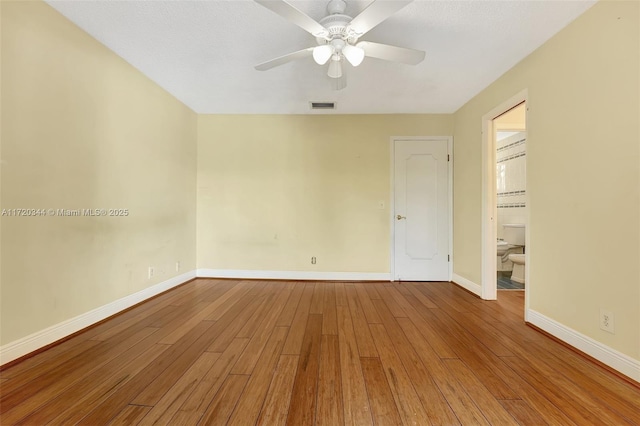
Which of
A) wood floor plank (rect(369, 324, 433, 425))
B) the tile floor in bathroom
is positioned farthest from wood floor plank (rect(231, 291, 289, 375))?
the tile floor in bathroom

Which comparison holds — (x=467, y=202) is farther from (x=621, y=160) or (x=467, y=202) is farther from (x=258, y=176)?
(x=258, y=176)

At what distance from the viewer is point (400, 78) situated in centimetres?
265

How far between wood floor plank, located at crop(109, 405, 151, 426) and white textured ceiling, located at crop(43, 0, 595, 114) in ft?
8.11

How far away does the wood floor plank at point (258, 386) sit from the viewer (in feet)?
3.87

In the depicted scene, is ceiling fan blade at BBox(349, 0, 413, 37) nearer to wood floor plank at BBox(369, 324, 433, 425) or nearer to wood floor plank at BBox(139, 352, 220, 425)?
wood floor plank at BBox(369, 324, 433, 425)

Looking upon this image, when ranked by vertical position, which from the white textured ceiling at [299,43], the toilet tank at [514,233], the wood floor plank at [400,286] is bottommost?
the wood floor plank at [400,286]

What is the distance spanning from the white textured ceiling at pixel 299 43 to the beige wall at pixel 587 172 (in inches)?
10.6

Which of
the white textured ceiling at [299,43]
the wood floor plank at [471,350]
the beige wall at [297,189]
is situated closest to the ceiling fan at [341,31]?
the white textured ceiling at [299,43]

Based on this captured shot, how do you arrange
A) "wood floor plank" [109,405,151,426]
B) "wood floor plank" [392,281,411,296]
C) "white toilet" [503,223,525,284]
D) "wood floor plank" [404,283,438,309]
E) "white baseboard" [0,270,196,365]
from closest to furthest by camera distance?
"wood floor plank" [109,405,151,426], "white baseboard" [0,270,196,365], "wood floor plank" [404,283,438,309], "wood floor plank" [392,281,411,296], "white toilet" [503,223,525,284]

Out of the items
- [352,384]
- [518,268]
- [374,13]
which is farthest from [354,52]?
[518,268]

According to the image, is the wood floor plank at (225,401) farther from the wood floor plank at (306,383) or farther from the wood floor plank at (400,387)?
the wood floor plank at (400,387)

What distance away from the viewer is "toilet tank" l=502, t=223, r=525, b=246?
4.22 metres

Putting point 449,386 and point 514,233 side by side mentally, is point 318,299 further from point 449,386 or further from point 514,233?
point 514,233

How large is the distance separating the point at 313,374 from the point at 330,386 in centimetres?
14
